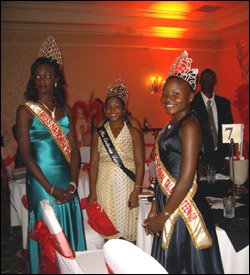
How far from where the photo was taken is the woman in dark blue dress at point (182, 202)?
1.43 m

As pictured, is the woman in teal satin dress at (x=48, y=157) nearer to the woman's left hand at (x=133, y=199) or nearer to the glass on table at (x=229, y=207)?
the woman's left hand at (x=133, y=199)

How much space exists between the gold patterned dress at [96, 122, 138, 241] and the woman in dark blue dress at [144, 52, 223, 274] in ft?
2.78

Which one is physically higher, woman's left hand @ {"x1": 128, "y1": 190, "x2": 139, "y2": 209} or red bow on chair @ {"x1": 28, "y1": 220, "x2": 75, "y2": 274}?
red bow on chair @ {"x1": 28, "y1": 220, "x2": 75, "y2": 274}

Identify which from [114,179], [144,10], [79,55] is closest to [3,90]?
[79,55]

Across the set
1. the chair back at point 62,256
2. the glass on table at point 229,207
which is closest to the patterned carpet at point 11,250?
the glass on table at point 229,207

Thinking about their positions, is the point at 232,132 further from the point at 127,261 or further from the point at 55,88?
the point at 127,261

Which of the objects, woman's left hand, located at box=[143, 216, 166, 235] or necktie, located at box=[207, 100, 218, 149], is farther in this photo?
necktie, located at box=[207, 100, 218, 149]

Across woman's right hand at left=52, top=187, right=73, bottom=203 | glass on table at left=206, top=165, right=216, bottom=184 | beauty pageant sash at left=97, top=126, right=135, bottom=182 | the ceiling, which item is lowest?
woman's right hand at left=52, top=187, right=73, bottom=203

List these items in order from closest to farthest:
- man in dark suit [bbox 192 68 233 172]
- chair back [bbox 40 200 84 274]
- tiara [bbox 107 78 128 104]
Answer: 1. chair back [bbox 40 200 84 274]
2. tiara [bbox 107 78 128 104]
3. man in dark suit [bbox 192 68 233 172]

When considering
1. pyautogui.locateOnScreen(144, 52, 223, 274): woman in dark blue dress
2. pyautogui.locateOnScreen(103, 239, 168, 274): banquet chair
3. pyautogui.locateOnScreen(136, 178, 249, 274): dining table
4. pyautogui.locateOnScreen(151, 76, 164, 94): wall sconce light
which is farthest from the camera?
pyautogui.locateOnScreen(151, 76, 164, 94): wall sconce light

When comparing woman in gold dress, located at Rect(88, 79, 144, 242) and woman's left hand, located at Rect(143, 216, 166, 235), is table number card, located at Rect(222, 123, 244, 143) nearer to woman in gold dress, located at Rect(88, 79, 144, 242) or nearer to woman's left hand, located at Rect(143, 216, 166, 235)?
woman in gold dress, located at Rect(88, 79, 144, 242)

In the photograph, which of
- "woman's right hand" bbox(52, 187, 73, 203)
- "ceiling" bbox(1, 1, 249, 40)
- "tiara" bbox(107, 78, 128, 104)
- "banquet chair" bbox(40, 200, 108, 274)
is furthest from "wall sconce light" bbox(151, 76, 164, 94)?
"banquet chair" bbox(40, 200, 108, 274)

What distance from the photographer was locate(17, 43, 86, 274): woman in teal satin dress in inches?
73.7

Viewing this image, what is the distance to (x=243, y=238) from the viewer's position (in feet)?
5.19
